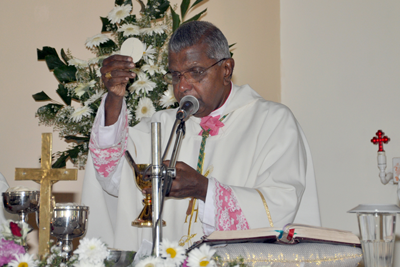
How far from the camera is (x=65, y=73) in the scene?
14.9ft

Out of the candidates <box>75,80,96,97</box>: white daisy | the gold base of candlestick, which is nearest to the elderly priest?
the gold base of candlestick

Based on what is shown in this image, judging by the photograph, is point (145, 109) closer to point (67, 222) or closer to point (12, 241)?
point (67, 222)

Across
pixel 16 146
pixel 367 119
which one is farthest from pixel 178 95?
pixel 367 119

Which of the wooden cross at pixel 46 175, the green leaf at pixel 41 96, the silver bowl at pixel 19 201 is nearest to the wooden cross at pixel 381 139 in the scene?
the green leaf at pixel 41 96

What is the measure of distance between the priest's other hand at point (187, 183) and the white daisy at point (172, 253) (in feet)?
3.19

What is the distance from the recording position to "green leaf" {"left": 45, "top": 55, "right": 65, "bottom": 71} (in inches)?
183

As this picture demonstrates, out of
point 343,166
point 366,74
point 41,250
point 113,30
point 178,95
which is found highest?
point 113,30

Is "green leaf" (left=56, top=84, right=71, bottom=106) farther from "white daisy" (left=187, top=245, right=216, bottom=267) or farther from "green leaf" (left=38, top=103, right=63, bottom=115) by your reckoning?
"white daisy" (left=187, top=245, right=216, bottom=267)

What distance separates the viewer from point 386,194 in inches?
186

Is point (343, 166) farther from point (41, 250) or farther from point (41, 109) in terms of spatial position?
point (41, 250)

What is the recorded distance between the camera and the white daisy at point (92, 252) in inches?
60.9

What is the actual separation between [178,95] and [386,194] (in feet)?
8.25

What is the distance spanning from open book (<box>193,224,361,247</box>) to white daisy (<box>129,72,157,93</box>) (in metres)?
2.48

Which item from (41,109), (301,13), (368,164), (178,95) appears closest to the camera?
(178,95)
